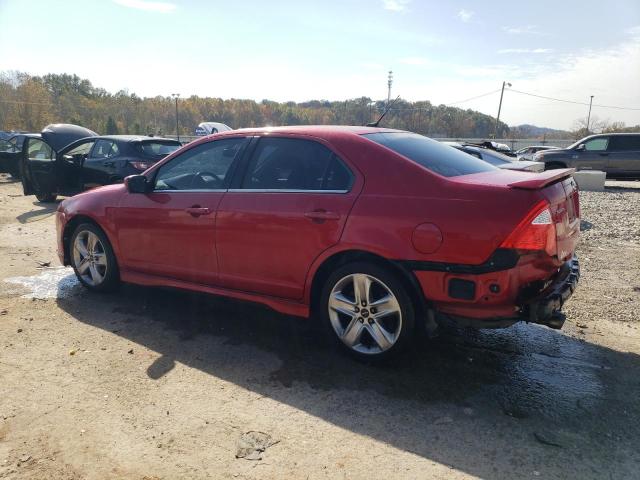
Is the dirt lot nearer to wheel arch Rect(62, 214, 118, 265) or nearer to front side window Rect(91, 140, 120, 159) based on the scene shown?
wheel arch Rect(62, 214, 118, 265)

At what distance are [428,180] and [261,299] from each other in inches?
63.4

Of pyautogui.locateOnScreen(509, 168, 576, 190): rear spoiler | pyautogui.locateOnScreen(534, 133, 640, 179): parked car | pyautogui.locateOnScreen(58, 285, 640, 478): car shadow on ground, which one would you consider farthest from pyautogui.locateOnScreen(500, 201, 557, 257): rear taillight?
pyautogui.locateOnScreen(534, 133, 640, 179): parked car

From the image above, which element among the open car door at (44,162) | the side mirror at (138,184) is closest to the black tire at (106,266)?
the side mirror at (138,184)

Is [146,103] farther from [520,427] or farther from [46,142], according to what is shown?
[520,427]

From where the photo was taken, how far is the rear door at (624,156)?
624 inches

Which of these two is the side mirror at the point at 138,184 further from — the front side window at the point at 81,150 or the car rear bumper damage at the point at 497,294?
the front side window at the point at 81,150

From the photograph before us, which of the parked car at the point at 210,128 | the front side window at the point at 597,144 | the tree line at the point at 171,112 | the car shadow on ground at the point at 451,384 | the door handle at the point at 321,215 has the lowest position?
the car shadow on ground at the point at 451,384

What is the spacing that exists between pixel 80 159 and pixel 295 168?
8531mm

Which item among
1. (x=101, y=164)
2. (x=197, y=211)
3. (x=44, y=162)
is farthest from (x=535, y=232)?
(x=44, y=162)

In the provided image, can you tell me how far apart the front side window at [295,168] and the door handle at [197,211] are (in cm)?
39

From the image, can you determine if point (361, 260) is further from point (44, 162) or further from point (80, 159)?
point (44, 162)

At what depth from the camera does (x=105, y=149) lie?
390 inches

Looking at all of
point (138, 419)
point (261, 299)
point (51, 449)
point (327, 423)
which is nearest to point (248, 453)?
point (327, 423)

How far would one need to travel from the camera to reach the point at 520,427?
2.67 metres
